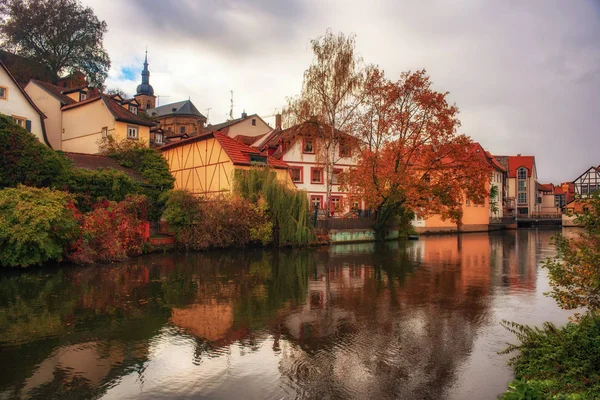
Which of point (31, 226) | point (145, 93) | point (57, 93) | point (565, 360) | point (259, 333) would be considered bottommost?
point (259, 333)

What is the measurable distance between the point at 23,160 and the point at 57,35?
40701mm

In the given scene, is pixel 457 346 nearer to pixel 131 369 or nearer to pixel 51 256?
pixel 131 369

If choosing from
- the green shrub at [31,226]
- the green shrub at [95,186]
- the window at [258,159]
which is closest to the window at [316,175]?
the window at [258,159]

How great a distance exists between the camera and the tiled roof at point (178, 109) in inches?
3599

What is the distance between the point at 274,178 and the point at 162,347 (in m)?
22.5

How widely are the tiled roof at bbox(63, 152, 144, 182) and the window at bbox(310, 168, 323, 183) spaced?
1796cm

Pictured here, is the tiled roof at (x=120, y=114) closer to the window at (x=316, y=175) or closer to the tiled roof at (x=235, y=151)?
the tiled roof at (x=235, y=151)

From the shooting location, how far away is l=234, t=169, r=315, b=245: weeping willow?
2956 centimetres

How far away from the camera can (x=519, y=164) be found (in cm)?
9088

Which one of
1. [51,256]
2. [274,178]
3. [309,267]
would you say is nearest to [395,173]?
[274,178]

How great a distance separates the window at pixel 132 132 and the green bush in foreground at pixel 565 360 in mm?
38468

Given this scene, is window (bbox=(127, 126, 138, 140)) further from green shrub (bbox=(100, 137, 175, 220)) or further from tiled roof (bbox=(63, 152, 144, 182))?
tiled roof (bbox=(63, 152, 144, 182))

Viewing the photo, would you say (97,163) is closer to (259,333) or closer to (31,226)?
(31,226)

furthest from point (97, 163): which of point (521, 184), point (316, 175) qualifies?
point (521, 184)
